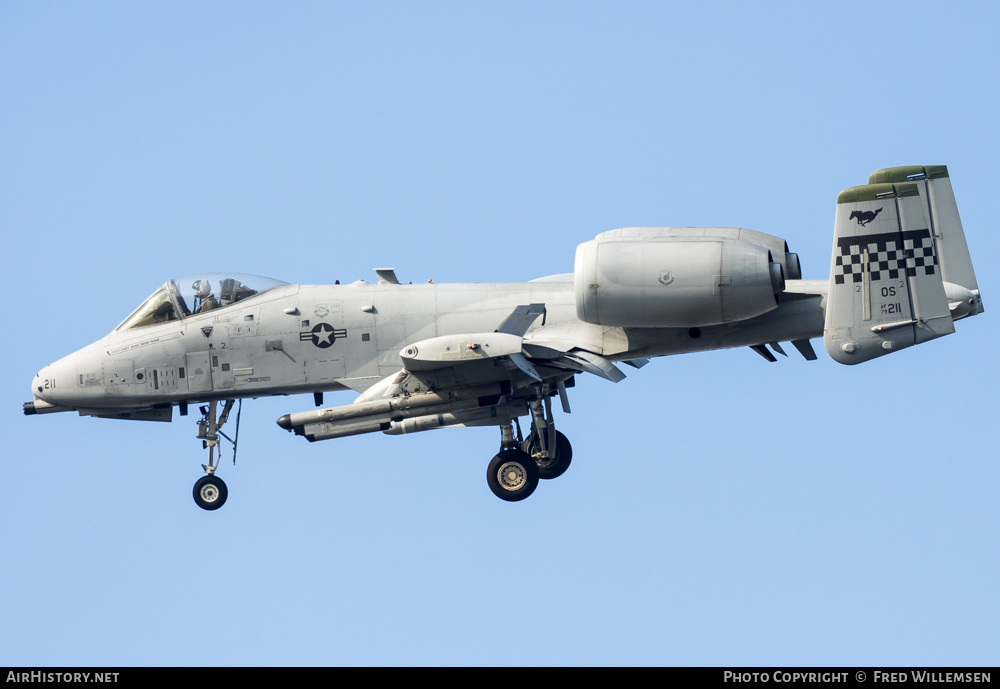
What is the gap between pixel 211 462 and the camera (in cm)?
2653

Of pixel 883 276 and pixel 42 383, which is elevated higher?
pixel 883 276

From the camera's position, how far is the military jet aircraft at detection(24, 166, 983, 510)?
22047mm

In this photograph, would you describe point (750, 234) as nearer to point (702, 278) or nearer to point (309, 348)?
point (702, 278)

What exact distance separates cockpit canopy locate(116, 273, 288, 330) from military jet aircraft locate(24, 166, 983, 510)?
0.11 feet

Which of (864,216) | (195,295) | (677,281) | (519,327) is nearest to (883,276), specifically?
(864,216)

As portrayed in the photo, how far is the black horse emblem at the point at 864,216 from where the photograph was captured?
72.0 ft

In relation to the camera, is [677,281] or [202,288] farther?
[202,288]

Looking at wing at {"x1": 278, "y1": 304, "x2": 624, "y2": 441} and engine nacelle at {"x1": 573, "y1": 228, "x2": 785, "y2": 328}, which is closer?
engine nacelle at {"x1": 573, "y1": 228, "x2": 785, "y2": 328}

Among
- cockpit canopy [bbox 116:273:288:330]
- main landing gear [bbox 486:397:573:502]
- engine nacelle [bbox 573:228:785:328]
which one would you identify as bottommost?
main landing gear [bbox 486:397:573:502]

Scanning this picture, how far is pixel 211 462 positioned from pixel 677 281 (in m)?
9.66

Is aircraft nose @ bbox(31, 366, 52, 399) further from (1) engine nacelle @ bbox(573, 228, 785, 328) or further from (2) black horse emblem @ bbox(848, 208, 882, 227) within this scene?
(2) black horse emblem @ bbox(848, 208, 882, 227)

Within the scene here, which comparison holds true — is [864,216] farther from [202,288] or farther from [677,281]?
[202,288]

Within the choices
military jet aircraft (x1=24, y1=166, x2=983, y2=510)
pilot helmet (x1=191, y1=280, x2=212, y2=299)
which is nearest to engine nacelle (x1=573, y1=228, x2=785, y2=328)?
military jet aircraft (x1=24, y1=166, x2=983, y2=510)

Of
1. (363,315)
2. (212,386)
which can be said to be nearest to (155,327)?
(212,386)
